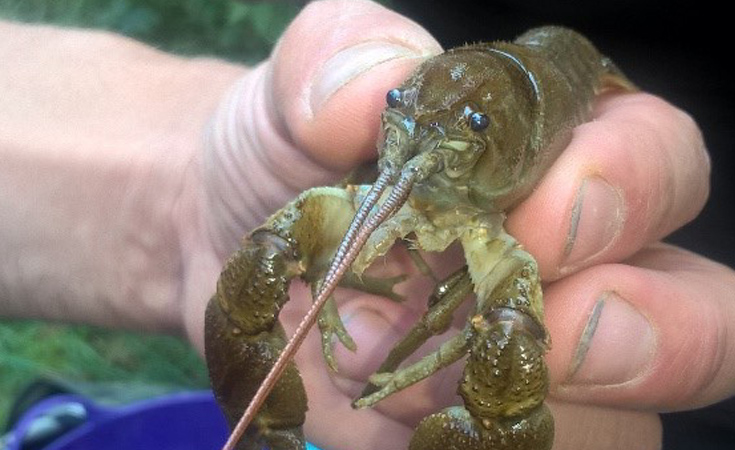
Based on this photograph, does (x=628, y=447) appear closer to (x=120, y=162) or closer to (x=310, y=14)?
(x=310, y=14)

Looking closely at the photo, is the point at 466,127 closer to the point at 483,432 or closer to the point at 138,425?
the point at 483,432

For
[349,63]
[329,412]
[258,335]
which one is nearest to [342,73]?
[349,63]

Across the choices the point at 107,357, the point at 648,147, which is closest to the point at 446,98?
the point at 648,147

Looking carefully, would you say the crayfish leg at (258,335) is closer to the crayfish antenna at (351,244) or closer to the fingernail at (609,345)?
the crayfish antenna at (351,244)

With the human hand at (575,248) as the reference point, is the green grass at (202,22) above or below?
below

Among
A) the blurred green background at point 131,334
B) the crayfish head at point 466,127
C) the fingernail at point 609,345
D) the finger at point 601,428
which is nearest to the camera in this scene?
the crayfish head at point 466,127

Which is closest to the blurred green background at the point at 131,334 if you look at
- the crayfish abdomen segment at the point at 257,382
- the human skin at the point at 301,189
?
the human skin at the point at 301,189

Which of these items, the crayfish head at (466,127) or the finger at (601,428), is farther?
the finger at (601,428)
